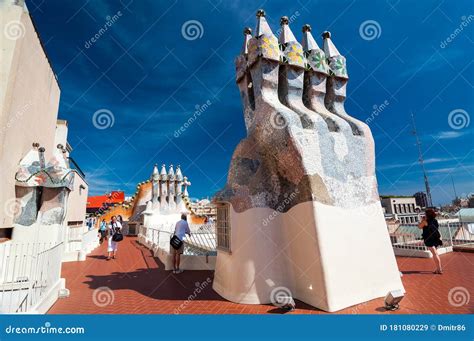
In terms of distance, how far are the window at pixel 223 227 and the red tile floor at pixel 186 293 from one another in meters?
→ 1.23

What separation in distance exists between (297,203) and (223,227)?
2.34 meters

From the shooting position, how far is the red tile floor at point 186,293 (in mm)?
5258

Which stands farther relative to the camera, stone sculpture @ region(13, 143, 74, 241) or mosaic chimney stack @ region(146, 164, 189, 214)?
mosaic chimney stack @ region(146, 164, 189, 214)

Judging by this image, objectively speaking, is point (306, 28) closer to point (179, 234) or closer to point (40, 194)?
point (179, 234)

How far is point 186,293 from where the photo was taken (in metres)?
6.55

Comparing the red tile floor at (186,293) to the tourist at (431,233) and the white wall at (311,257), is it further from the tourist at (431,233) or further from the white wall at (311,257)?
the tourist at (431,233)

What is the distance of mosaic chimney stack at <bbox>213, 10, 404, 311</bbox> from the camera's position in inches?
217

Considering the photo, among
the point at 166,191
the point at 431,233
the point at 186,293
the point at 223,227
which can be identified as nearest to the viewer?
the point at 186,293

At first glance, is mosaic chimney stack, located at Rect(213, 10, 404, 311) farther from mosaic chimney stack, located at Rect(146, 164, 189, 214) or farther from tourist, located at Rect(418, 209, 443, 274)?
mosaic chimney stack, located at Rect(146, 164, 189, 214)

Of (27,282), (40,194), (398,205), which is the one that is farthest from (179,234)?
(398,205)

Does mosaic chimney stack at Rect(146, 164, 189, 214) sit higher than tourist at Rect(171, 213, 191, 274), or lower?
higher

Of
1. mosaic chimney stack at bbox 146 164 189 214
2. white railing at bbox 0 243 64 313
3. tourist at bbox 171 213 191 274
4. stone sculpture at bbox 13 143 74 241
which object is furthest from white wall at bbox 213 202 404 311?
mosaic chimney stack at bbox 146 164 189 214

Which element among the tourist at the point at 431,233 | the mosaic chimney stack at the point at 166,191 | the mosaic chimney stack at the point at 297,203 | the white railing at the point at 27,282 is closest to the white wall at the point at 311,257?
the mosaic chimney stack at the point at 297,203

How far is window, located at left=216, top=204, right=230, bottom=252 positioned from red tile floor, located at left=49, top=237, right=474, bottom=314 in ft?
4.03
